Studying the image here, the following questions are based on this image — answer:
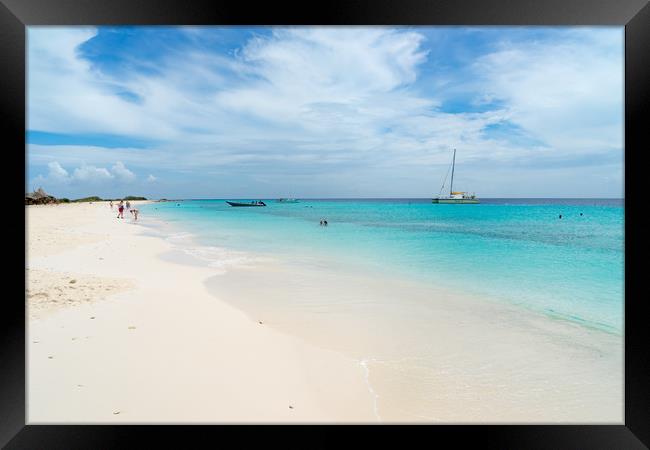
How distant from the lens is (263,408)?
2031 mm

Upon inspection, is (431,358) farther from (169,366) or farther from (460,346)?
(169,366)

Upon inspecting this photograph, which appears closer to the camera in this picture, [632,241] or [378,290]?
[632,241]

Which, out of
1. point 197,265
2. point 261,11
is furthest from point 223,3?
point 197,265

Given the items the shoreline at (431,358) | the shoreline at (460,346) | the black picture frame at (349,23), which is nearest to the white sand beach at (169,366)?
the shoreline at (431,358)

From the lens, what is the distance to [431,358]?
298 cm

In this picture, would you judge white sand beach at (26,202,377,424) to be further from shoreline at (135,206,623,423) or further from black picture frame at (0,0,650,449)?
shoreline at (135,206,623,423)

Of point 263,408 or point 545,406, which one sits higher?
point 263,408

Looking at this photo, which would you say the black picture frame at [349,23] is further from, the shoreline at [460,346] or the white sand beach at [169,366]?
the shoreline at [460,346]

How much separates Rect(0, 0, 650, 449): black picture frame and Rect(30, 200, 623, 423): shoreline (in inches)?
10.2

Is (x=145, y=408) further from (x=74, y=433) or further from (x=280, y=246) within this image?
(x=280, y=246)

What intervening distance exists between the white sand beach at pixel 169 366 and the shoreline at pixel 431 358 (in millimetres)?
28

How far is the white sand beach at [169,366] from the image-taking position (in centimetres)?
199

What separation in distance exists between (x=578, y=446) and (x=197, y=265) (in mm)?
6212

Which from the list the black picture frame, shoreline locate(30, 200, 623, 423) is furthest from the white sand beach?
the black picture frame
